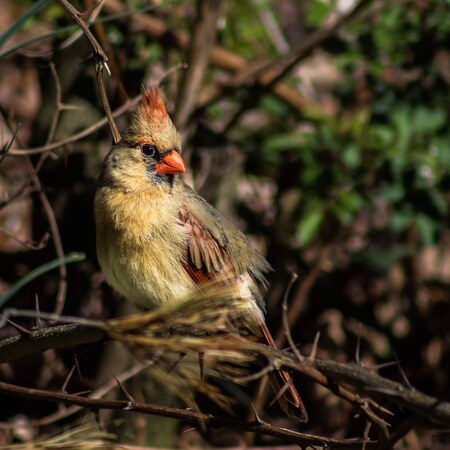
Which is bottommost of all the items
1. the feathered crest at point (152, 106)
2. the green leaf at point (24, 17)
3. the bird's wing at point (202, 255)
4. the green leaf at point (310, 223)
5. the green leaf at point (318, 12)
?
the green leaf at point (310, 223)

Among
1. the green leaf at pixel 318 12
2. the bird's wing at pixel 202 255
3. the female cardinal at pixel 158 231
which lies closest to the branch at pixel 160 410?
the female cardinal at pixel 158 231

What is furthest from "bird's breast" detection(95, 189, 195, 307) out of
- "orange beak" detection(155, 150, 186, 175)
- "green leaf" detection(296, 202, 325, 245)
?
"green leaf" detection(296, 202, 325, 245)

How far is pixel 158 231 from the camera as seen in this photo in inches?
107

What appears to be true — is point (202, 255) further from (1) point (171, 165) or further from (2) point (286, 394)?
(2) point (286, 394)

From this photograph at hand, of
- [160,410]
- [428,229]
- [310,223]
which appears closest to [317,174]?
[310,223]

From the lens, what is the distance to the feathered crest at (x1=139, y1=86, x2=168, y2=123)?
263 cm

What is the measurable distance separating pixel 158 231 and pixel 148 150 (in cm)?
32

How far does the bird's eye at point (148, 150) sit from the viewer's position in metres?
2.83

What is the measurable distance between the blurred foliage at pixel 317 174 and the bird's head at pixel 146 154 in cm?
69

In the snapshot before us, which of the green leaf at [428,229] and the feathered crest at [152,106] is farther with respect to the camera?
the green leaf at [428,229]

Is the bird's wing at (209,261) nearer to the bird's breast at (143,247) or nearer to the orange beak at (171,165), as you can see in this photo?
the bird's breast at (143,247)

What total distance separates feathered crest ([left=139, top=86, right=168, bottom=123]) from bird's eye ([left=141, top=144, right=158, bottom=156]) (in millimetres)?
101

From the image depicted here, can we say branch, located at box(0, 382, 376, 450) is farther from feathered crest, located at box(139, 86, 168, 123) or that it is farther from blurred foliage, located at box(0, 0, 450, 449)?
blurred foliage, located at box(0, 0, 450, 449)

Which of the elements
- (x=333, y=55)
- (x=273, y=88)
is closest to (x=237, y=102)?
(x=273, y=88)
